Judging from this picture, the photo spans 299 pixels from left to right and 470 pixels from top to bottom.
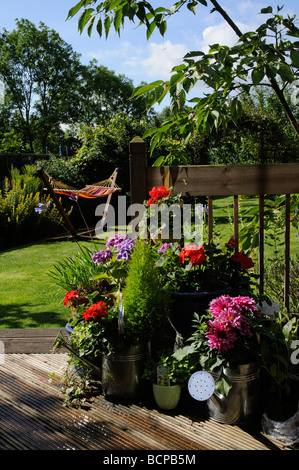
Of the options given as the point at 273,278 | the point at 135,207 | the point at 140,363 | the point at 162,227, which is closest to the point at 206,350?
the point at 140,363

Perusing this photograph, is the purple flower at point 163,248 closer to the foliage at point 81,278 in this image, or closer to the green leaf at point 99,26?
the foliage at point 81,278

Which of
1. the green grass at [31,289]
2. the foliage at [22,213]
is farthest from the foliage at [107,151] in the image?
the green grass at [31,289]

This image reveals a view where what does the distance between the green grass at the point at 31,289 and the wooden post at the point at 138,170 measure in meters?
0.76

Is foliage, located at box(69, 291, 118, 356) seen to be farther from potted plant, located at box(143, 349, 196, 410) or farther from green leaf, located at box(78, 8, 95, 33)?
green leaf, located at box(78, 8, 95, 33)

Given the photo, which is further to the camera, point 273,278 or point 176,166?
point 273,278

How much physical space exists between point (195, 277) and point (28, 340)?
125 centimetres

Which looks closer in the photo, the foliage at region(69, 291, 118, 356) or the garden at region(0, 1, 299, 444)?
the garden at region(0, 1, 299, 444)

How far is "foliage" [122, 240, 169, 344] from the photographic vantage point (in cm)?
186

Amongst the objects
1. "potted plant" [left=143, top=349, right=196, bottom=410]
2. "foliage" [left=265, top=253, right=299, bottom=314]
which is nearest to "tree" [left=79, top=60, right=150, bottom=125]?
"foliage" [left=265, top=253, right=299, bottom=314]

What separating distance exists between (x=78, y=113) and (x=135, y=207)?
28.9 meters

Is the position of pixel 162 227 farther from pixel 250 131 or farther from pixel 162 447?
pixel 250 131

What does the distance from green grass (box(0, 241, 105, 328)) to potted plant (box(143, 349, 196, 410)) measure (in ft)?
3.01

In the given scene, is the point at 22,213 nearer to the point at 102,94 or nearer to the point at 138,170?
the point at 138,170
